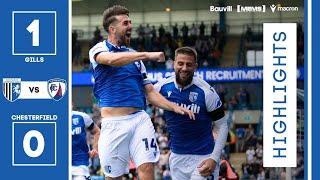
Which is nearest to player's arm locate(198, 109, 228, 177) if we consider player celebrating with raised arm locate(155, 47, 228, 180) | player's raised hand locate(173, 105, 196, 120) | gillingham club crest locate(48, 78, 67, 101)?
player celebrating with raised arm locate(155, 47, 228, 180)

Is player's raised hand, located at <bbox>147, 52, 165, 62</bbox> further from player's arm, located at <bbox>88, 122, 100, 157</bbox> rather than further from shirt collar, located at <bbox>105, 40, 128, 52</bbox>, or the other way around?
player's arm, located at <bbox>88, 122, 100, 157</bbox>

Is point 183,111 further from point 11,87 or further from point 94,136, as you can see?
point 11,87

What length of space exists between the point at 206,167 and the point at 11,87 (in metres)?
1.16

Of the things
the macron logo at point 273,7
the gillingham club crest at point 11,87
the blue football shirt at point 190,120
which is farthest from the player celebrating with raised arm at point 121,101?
the macron logo at point 273,7

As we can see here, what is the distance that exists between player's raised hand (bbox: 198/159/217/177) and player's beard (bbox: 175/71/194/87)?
1.45ft

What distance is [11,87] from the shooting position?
6.48 m

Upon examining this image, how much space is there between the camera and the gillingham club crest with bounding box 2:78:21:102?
21.2 ft

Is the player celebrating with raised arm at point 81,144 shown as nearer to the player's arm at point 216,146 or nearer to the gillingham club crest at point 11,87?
the gillingham club crest at point 11,87

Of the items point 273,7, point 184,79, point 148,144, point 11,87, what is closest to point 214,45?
point 184,79

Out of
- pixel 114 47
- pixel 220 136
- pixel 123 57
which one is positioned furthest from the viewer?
pixel 220 136

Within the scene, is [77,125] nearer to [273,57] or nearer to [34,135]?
[34,135]

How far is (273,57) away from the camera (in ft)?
21.5

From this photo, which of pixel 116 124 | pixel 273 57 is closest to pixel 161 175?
pixel 116 124

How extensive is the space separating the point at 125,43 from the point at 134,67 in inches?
5.4
